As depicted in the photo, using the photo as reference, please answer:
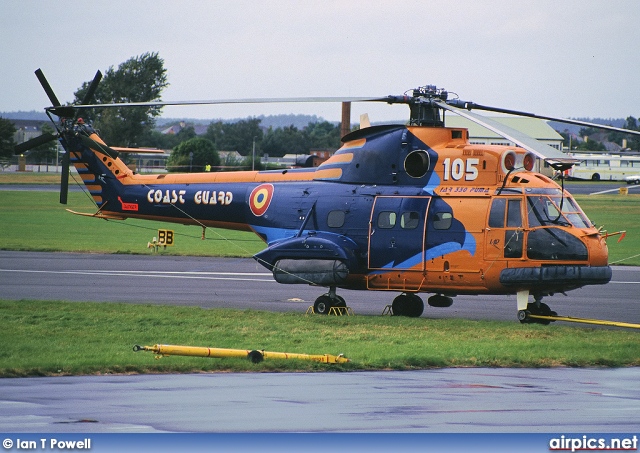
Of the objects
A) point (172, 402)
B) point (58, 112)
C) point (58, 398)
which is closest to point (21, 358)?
point (58, 398)

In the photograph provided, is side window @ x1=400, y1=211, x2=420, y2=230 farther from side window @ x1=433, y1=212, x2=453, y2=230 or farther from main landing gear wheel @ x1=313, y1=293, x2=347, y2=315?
main landing gear wheel @ x1=313, y1=293, x2=347, y2=315

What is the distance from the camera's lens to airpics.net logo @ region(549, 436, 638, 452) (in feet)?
30.8

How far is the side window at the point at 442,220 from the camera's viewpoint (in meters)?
19.3

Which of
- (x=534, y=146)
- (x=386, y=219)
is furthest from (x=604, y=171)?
(x=534, y=146)

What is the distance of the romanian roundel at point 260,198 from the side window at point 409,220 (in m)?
3.58

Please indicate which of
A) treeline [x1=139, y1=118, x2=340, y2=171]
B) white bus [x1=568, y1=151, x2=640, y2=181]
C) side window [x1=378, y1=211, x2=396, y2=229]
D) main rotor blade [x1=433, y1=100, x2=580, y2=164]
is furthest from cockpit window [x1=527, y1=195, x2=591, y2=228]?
white bus [x1=568, y1=151, x2=640, y2=181]

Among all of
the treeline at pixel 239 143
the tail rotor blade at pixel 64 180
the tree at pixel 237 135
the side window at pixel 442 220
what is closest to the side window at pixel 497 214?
the side window at pixel 442 220

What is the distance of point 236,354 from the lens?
14.5 m

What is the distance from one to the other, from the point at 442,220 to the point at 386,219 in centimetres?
125

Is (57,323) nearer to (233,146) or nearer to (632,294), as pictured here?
(632,294)

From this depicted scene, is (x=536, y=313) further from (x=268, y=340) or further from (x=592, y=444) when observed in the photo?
(x=592, y=444)

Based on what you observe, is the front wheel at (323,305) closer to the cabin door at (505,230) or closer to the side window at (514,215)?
the cabin door at (505,230)

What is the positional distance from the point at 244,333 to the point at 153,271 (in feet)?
40.4

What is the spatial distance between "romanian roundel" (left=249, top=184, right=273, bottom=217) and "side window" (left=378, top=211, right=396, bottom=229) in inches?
121
